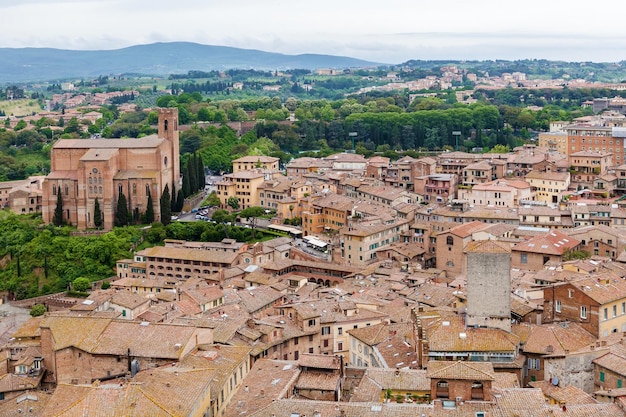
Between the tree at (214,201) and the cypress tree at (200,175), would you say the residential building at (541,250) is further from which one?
the cypress tree at (200,175)

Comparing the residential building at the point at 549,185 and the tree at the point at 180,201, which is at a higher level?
the residential building at the point at 549,185

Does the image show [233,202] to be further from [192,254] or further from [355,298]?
[355,298]

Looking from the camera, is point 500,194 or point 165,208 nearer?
point 500,194

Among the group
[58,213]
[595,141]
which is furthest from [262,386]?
[595,141]

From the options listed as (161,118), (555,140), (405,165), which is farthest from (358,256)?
(555,140)

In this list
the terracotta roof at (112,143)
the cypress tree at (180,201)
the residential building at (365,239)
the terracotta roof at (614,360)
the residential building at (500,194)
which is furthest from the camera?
the cypress tree at (180,201)

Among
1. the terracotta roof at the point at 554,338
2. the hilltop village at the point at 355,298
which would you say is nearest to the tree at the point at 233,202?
the hilltop village at the point at 355,298

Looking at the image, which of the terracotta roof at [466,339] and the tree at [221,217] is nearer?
the terracotta roof at [466,339]
